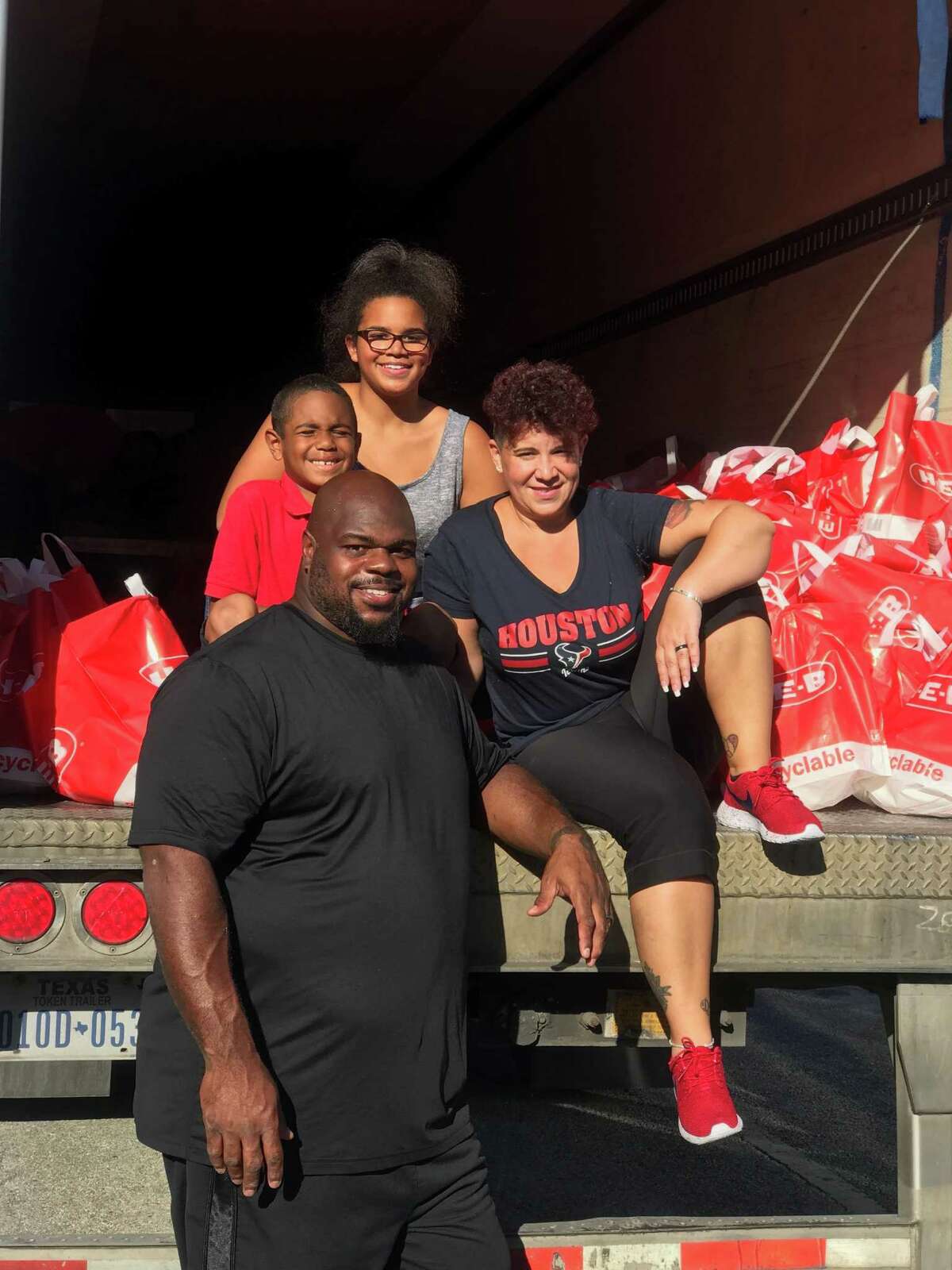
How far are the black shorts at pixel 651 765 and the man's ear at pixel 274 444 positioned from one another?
3.24 feet

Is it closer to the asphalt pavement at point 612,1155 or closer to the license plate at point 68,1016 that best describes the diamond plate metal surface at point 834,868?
the license plate at point 68,1016

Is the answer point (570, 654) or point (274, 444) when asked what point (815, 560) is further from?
point (274, 444)

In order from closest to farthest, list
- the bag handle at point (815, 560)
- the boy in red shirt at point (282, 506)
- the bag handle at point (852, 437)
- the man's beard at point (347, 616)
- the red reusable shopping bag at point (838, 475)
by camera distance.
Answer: the man's beard at point (347, 616)
the boy in red shirt at point (282, 506)
the bag handle at point (815, 560)
the red reusable shopping bag at point (838, 475)
the bag handle at point (852, 437)

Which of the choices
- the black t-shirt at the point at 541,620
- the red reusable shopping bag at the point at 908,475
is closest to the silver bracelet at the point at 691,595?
the black t-shirt at the point at 541,620

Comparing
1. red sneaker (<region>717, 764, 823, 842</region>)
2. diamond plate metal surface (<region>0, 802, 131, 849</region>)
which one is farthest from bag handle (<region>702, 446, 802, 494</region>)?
diamond plate metal surface (<region>0, 802, 131, 849</region>)

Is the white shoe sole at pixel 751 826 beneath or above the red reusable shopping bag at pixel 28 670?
beneath

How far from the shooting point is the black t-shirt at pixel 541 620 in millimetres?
3100

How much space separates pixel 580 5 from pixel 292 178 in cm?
314

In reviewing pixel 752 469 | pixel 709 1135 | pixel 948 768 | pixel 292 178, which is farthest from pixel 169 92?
pixel 709 1135

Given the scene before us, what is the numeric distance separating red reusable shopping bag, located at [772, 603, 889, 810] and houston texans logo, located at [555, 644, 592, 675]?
1.66 ft

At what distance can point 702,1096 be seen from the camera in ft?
8.69

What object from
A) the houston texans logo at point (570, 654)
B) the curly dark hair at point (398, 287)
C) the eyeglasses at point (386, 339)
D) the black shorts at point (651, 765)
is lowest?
the black shorts at point (651, 765)

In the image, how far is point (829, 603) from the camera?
3.59m

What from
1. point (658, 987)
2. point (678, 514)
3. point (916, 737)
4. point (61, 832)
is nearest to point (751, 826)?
point (658, 987)
